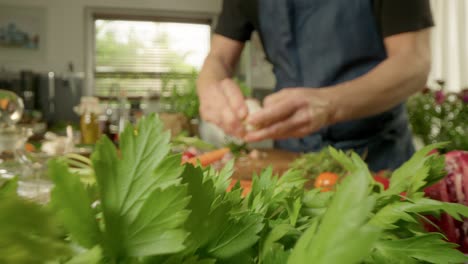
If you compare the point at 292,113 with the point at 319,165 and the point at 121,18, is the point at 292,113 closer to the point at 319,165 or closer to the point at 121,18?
the point at 319,165

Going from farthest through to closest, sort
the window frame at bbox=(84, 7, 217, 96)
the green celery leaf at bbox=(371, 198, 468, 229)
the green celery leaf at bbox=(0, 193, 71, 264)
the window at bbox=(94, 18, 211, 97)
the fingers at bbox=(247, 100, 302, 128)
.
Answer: the window at bbox=(94, 18, 211, 97), the window frame at bbox=(84, 7, 217, 96), the fingers at bbox=(247, 100, 302, 128), the green celery leaf at bbox=(371, 198, 468, 229), the green celery leaf at bbox=(0, 193, 71, 264)

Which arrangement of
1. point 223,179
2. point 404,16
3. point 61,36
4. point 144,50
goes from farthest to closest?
point 144,50, point 61,36, point 404,16, point 223,179

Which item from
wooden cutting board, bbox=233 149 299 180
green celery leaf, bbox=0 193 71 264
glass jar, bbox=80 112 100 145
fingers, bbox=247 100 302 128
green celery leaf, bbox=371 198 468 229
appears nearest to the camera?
green celery leaf, bbox=0 193 71 264

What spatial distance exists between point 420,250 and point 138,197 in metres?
0.10

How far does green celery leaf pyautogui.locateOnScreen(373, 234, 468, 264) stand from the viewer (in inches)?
7.4

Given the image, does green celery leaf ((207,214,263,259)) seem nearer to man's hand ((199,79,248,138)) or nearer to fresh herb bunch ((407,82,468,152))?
man's hand ((199,79,248,138))

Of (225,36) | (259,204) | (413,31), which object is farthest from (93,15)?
(259,204)

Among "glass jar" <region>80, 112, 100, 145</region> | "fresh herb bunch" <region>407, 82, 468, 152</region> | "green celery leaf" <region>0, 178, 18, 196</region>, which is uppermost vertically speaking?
"green celery leaf" <region>0, 178, 18, 196</region>

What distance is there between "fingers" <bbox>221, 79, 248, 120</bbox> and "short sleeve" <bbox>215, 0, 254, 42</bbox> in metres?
0.39

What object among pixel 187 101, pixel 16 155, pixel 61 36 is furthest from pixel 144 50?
pixel 16 155

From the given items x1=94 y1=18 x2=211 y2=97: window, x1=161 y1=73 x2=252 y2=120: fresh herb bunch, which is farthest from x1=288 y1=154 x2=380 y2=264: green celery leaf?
x1=94 y1=18 x2=211 y2=97: window

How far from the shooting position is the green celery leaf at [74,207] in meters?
0.14

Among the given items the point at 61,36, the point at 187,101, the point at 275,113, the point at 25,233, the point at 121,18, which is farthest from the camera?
the point at 121,18

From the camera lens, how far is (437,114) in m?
1.75
